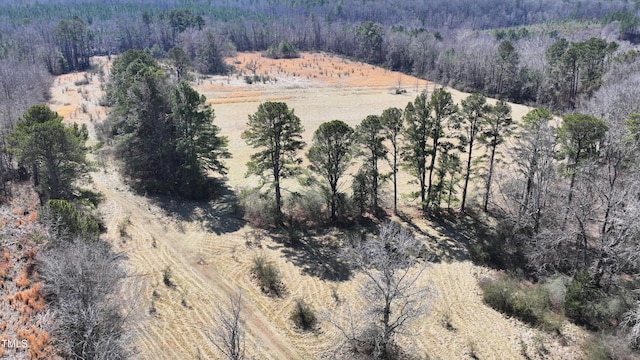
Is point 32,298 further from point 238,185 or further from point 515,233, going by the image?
point 515,233

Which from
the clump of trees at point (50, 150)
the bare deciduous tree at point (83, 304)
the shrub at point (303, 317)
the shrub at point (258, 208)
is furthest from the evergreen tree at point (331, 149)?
the bare deciduous tree at point (83, 304)

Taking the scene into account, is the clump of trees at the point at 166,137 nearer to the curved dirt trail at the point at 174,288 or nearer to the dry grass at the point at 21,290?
the curved dirt trail at the point at 174,288

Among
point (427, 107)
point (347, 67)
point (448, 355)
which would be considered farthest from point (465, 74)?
point (448, 355)

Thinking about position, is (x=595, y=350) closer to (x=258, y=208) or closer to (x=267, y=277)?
(x=267, y=277)

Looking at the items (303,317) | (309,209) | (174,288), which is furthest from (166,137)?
(303,317)

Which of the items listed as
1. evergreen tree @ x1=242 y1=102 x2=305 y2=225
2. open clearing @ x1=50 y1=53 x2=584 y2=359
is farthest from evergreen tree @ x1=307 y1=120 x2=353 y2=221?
open clearing @ x1=50 y1=53 x2=584 y2=359

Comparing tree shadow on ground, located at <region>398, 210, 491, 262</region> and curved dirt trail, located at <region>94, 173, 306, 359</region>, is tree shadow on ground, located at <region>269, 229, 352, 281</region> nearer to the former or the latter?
curved dirt trail, located at <region>94, 173, 306, 359</region>
